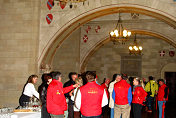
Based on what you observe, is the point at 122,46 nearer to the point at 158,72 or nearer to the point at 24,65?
the point at 158,72

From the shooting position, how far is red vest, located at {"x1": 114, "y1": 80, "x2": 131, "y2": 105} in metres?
4.86

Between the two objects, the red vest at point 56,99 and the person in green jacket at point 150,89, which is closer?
the red vest at point 56,99

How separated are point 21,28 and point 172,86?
11049 mm

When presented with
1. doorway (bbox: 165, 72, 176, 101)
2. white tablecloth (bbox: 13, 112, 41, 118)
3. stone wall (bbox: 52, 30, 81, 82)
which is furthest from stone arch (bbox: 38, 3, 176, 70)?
doorway (bbox: 165, 72, 176, 101)

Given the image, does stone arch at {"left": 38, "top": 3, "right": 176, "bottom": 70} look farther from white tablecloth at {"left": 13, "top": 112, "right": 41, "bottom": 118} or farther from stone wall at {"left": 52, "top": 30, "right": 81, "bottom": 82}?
white tablecloth at {"left": 13, "top": 112, "right": 41, "bottom": 118}

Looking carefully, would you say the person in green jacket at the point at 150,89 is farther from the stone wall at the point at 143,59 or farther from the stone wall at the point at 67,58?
the stone wall at the point at 143,59

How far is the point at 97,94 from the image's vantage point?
3553mm

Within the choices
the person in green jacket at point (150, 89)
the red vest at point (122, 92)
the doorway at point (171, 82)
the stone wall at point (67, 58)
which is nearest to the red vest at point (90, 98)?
the red vest at point (122, 92)

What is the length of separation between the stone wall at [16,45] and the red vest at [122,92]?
4.39m

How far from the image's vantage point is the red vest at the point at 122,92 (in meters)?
4.86

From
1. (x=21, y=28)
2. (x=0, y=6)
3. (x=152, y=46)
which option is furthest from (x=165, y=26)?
(x=0, y=6)

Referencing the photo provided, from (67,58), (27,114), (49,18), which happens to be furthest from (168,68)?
(27,114)

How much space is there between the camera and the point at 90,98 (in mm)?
3535

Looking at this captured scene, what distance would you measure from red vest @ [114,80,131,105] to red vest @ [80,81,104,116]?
1.39 meters
